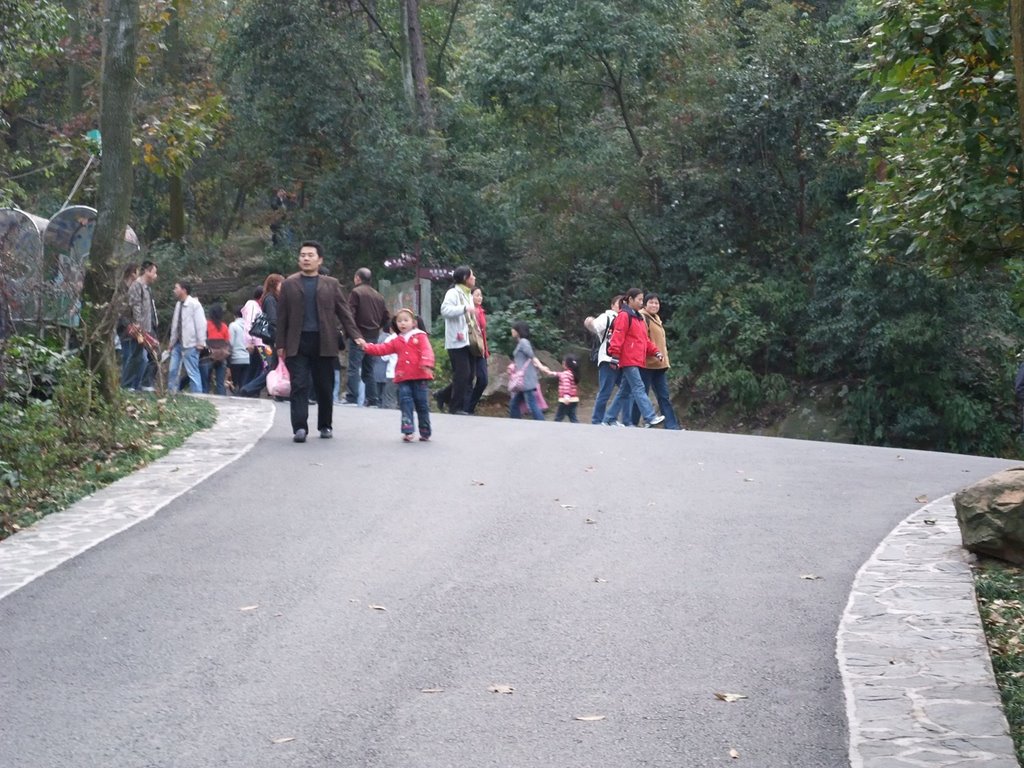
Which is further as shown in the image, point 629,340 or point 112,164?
point 629,340

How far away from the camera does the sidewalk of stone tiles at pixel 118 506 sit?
880 centimetres

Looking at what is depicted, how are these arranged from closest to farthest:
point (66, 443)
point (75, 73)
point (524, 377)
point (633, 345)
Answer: point (66, 443)
point (633, 345)
point (524, 377)
point (75, 73)

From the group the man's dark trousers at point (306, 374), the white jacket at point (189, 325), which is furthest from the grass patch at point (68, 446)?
the white jacket at point (189, 325)

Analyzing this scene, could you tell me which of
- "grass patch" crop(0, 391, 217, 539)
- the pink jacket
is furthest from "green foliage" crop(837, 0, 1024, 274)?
the pink jacket

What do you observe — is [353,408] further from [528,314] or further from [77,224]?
[528,314]

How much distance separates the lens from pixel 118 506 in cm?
1058

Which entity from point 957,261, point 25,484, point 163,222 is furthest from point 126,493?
point 163,222

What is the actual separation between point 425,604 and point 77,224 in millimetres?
12093

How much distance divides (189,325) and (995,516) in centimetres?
1465

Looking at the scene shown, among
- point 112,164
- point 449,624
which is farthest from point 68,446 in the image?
point 449,624

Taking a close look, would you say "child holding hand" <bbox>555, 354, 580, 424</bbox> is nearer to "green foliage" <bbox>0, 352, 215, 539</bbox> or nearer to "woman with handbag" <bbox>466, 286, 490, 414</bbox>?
"woman with handbag" <bbox>466, 286, 490, 414</bbox>

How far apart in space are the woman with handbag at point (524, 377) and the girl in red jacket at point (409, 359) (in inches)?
255

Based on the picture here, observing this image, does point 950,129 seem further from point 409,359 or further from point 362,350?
point 362,350

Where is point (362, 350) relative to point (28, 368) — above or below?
above
